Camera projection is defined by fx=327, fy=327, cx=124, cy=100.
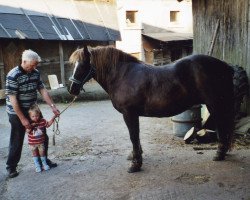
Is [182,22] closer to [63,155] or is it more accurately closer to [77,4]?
[77,4]

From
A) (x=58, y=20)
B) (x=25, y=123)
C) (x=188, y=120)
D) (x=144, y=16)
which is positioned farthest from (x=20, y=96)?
(x=144, y=16)

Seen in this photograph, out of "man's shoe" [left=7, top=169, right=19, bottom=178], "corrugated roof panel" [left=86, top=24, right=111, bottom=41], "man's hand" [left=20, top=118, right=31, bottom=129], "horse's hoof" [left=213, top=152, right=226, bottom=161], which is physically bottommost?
"man's shoe" [left=7, top=169, right=19, bottom=178]

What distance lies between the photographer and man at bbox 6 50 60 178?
5012mm

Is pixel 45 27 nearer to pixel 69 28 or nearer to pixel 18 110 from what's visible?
pixel 69 28

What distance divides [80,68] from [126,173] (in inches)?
72.7

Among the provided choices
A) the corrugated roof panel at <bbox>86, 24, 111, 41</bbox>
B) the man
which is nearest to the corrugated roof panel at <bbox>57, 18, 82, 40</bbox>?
the corrugated roof panel at <bbox>86, 24, 111, 41</bbox>

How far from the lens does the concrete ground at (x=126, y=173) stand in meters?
4.48

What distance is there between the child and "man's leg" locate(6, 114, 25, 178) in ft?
0.48

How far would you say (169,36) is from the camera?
2328 centimetres

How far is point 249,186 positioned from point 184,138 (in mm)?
2451

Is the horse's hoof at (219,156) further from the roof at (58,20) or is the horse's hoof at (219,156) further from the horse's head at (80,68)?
the roof at (58,20)

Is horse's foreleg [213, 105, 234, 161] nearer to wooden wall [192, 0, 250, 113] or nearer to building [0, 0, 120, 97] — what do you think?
wooden wall [192, 0, 250, 113]

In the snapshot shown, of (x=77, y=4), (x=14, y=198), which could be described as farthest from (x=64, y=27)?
(x=14, y=198)

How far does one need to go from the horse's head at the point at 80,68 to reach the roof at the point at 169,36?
16.8 meters
